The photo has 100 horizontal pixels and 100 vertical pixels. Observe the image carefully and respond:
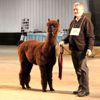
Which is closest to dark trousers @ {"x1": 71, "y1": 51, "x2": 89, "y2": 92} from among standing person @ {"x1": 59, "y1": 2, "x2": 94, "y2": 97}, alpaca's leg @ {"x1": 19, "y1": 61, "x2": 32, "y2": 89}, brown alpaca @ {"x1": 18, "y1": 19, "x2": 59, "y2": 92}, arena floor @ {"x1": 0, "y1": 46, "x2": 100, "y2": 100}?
standing person @ {"x1": 59, "y1": 2, "x2": 94, "y2": 97}

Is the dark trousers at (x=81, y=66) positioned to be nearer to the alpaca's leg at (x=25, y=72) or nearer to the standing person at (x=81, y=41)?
the standing person at (x=81, y=41)

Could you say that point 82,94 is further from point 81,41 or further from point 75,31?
point 75,31

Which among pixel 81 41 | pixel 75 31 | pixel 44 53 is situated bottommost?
pixel 44 53

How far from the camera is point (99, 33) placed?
674 inches

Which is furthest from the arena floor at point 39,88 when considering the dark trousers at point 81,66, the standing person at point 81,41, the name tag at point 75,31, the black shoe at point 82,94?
the name tag at point 75,31

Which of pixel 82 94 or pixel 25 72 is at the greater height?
pixel 25 72

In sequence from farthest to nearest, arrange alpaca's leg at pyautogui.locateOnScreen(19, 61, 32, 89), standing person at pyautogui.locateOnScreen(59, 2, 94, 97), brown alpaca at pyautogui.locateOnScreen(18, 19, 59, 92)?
alpaca's leg at pyautogui.locateOnScreen(19, 61, 32, 89), brown alpaca at pyautogui.locateOnScreen(18, 19, 59, 92), standing person at pyautogui.locateOnScreen(59, 2, 94, 97)

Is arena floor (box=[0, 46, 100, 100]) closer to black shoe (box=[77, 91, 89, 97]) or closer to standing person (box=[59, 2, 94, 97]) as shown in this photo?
black shoe (box=[77, 91, 89, 97])

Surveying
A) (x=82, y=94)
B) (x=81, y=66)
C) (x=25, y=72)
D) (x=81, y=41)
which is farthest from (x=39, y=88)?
(x=81, y=41)

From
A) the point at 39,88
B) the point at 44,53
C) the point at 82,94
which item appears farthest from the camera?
the point at 39,88

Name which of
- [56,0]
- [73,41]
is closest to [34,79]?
[73,41]

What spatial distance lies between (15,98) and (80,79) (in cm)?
108

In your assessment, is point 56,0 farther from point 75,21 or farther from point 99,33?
point 75,21

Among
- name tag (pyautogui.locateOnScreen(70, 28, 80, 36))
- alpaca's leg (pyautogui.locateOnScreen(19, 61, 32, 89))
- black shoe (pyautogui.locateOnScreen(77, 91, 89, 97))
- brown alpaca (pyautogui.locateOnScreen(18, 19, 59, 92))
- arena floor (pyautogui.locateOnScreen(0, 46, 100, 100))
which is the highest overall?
name tag (pyautogui.locateOnScreen(70, 28, 80, 36))
